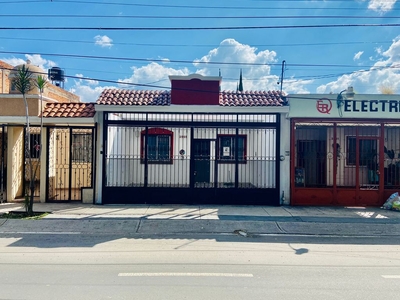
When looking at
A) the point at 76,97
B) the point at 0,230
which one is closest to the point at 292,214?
the point at 0,230

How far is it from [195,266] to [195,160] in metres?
5.60

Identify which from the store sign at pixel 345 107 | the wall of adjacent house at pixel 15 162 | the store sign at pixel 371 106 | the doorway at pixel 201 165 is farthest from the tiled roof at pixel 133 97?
the store sign at pixel 371 106

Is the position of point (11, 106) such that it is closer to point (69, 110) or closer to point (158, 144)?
point (69, 110)

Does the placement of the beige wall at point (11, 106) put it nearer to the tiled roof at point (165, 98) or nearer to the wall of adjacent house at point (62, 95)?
the tiled roof at point (165, 98)

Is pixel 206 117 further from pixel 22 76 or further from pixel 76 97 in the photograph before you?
pixel 76 97

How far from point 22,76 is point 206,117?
5.80 meters

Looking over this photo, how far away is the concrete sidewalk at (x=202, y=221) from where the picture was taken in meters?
7.46

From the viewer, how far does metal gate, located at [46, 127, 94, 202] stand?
10.4 metres

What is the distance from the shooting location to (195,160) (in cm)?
1038

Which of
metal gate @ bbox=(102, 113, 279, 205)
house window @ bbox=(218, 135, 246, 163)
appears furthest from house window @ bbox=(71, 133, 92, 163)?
house window @ bbox=(218, 135, 246, 163)

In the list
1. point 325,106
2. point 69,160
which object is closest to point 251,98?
point 325,106

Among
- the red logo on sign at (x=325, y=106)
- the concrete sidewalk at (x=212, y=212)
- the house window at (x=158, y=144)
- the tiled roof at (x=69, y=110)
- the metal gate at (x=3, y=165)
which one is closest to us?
the concrete sidewalk at (x=212, y=212)

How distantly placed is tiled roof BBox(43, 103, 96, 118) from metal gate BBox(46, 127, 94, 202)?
0.56m

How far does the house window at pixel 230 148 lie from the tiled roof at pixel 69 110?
4.64 meters
